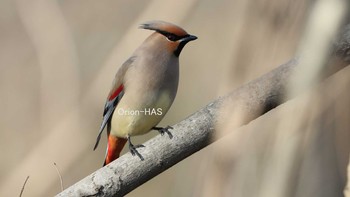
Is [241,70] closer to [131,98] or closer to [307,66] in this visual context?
[307,66]

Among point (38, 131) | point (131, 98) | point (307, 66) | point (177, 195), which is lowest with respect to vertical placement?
point (177, 195)

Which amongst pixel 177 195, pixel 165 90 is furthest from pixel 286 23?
pixel 177 195

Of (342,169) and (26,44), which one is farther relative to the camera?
(26,44)

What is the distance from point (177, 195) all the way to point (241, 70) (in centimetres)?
223

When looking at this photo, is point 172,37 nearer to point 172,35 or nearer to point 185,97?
point 172,35

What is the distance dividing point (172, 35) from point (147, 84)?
17 cm

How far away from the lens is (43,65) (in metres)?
3.39

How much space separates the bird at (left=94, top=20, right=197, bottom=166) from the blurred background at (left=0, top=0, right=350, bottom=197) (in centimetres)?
6

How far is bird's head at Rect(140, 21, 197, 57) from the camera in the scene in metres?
2.23

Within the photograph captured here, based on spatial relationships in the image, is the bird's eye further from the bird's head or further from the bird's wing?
the bird's wing

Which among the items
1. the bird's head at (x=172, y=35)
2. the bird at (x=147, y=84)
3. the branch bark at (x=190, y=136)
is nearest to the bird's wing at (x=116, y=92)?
the bird at (x=147, y=84)

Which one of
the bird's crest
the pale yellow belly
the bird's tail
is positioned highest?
the bird's crest

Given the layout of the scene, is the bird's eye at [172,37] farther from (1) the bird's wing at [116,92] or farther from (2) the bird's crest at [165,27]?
(1) the bird's wing at [116,92]

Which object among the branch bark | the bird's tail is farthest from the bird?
the branch bark
